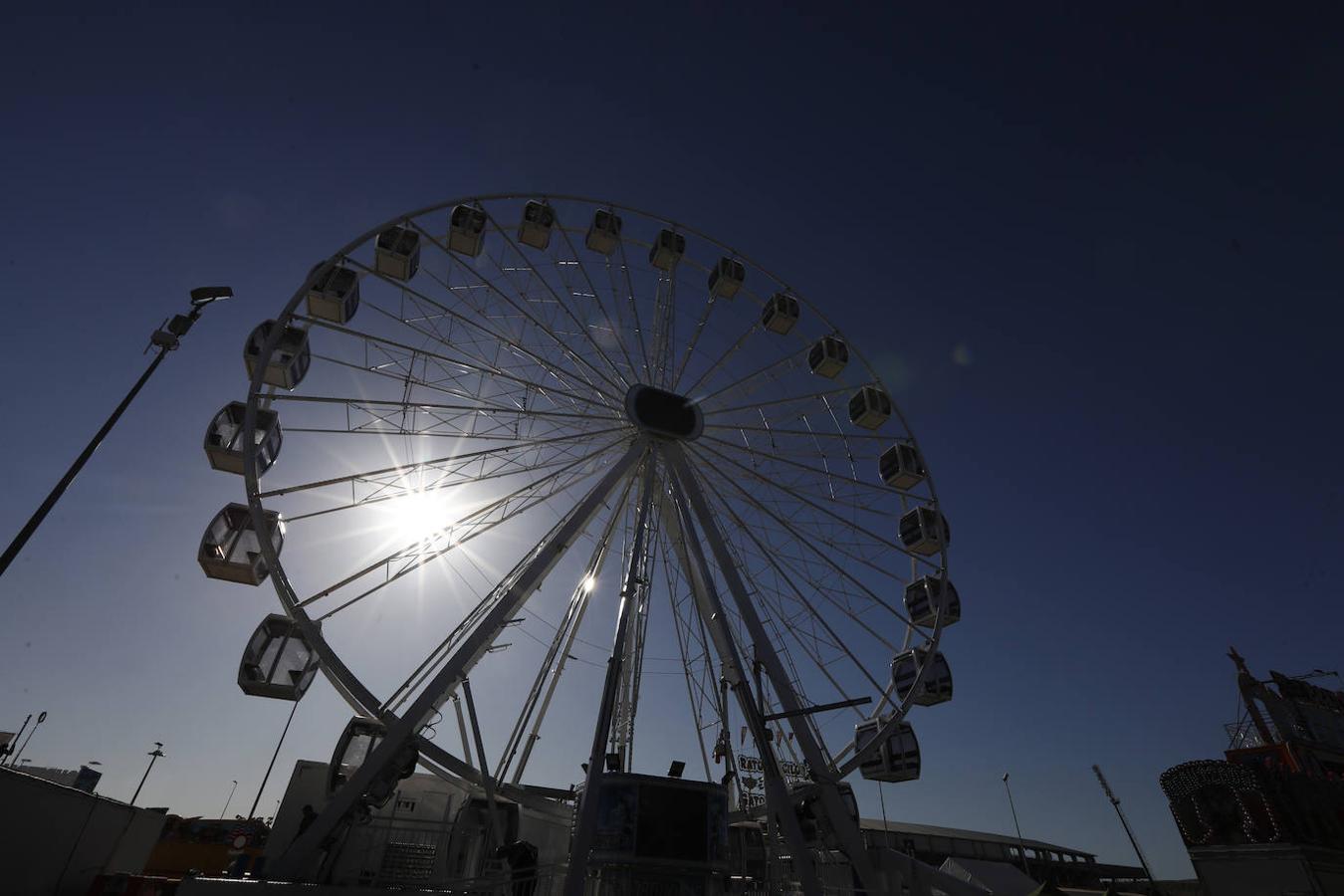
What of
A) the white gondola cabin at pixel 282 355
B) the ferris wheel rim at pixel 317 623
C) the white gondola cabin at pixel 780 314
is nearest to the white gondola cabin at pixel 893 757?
the ferris wheel rim at pixel 317 623

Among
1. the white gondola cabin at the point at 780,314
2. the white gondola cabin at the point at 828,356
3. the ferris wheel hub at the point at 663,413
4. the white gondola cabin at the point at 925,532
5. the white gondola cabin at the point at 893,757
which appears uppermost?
the white gondola cabin at the point at 780,314

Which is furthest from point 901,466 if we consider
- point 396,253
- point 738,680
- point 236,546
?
point 236,546

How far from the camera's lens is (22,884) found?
9.77 meters

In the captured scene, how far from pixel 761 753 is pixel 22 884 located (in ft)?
37.4

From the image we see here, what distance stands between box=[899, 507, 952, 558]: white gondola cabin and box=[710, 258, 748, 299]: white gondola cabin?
8969mm

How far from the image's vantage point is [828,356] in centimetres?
2134

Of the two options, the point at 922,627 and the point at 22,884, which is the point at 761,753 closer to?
the point at 922,627

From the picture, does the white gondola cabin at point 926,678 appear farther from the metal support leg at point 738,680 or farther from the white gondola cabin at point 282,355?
the white gondola cabin at point 282,355

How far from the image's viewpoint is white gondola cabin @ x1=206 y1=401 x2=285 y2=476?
47.2 feet

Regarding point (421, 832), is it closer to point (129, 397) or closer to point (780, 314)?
point (129, 397)

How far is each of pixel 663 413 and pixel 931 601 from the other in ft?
29.9

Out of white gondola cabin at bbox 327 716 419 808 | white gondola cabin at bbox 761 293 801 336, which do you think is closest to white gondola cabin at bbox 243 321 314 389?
white gondola cabin at bbox 327 716 419 808

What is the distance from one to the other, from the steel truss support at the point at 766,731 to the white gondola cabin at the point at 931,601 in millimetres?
5741

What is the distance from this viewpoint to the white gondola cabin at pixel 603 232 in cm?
2047
